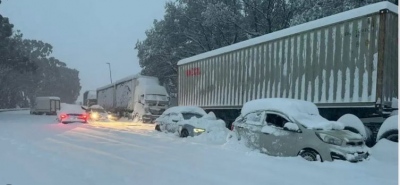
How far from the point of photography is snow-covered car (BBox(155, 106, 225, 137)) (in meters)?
13.2

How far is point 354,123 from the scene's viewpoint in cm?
1011

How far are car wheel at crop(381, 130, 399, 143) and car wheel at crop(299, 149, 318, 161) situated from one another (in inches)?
96.7

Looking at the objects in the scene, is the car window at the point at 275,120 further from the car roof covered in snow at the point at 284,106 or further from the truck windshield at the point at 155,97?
the truck windshield at the point at 155,97

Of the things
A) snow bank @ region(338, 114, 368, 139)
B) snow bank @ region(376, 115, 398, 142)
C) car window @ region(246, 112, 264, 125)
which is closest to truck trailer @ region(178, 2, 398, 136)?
snow bank @ region(338, 114, 368, 139)

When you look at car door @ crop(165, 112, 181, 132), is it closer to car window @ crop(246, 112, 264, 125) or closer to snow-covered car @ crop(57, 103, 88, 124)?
car window @ crop(246, 112, 264, 125)

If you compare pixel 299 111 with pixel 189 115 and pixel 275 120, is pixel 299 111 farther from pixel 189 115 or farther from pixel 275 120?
pixel 189 115

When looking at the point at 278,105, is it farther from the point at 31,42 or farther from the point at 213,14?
the point at 31,42

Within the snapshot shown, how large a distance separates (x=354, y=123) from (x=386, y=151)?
144 centimetres

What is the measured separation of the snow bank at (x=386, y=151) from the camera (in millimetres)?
8587

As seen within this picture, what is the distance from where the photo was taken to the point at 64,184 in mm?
6074

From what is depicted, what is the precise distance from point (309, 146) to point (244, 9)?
91.8ft

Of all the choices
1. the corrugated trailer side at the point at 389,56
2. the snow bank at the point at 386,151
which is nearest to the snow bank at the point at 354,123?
the snow bank at the point at 386,151

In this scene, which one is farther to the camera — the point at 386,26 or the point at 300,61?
the point at 300,61

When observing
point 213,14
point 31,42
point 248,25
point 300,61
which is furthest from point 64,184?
point 31,42
